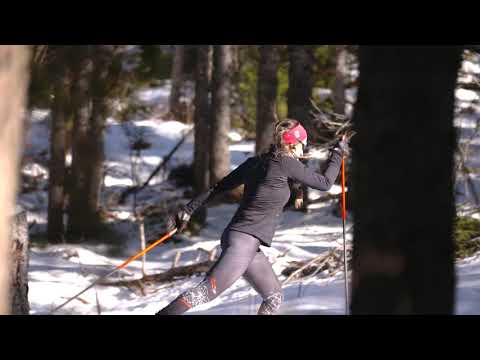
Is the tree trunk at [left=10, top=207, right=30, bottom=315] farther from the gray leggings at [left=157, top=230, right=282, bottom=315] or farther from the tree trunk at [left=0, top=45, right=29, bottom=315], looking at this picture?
the tree trunk at [left=0, top=45, right=29, bottom=315]

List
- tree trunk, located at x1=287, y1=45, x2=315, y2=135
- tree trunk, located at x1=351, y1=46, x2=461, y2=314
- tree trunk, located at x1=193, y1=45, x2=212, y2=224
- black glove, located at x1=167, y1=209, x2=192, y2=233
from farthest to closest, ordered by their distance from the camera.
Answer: tree trunk, located at x1=193, y1=45, x2=212, y2=224 → tree trunk, located at x1=287, y1=45, x2=315, y2=135 → black glove, located at x1=167, y1=209, x2=192, y2=233 → tree trunk, located at x1=351, y1=46, x2=461, y2=314

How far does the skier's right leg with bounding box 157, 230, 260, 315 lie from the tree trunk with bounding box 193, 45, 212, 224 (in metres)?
10.8

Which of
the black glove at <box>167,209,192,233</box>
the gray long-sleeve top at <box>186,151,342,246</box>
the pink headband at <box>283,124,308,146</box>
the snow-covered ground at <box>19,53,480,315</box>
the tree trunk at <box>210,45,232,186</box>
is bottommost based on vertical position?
the snow-covered ground at <box>19,53,480,315</box>

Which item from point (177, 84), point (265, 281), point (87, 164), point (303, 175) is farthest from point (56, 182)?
point (177, 84)

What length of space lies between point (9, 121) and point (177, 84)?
70.6ft

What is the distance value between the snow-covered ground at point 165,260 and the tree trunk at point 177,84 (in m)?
4.28

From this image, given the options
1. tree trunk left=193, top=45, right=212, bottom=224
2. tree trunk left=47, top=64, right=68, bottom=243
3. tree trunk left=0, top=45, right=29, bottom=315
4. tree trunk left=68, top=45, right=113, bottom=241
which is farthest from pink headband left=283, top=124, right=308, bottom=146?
tree trunk left=193, top=45, right=212, bottom=224

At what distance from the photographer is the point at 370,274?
361 centimetres

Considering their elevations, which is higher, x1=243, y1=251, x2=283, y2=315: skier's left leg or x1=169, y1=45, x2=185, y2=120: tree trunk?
x1=169, y1=45, x2=185, y2=120: tree trunk

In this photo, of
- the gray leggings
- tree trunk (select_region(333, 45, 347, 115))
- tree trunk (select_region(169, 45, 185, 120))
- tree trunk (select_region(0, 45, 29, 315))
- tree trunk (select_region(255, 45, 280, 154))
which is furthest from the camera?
tree trunk (select_region(169, 45, 185, 120))

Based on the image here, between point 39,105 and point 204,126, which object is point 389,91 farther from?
point 204,126

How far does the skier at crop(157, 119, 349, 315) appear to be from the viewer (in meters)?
5.55

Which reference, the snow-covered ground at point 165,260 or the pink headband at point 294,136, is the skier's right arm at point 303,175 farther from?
the snow-covered ground at point 165,260
